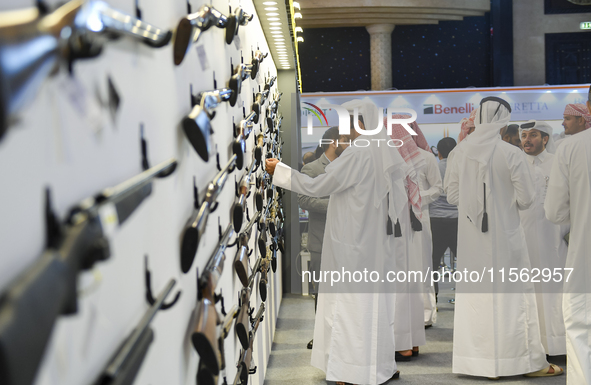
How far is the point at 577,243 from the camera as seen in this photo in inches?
132

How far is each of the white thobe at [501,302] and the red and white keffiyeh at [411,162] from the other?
654mm

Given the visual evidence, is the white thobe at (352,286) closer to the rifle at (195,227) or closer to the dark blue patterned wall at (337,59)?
the rifle at (195,227)

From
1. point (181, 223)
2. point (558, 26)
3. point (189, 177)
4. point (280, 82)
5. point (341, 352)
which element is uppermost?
point (558, 26)

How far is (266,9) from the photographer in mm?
3596

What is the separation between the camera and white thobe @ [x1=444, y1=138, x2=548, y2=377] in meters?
4.00

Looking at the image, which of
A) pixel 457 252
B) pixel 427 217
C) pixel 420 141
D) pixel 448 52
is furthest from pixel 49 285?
pixel 448 52

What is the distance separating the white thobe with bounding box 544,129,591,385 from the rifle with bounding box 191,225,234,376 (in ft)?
8.68

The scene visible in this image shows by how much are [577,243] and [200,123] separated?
2897 millimetres

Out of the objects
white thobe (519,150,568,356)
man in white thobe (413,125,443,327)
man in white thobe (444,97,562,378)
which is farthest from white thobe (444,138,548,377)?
man in white thobe (413,125,443,327)

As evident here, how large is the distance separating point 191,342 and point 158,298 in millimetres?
385

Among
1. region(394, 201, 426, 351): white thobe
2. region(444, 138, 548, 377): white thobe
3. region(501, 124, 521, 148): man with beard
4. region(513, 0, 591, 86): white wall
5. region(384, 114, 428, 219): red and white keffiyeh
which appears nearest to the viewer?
region(444, 138, 548, 377): white thobe

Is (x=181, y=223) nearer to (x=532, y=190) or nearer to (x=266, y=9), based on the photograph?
(x=266, y=9)

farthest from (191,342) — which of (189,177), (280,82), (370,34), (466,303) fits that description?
(370,34)

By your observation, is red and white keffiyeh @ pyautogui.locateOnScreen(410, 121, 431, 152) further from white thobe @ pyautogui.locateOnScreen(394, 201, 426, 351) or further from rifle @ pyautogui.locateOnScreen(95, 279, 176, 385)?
rifle @ pyautogui.locateOnScreen(95, 279, 176, 385)
